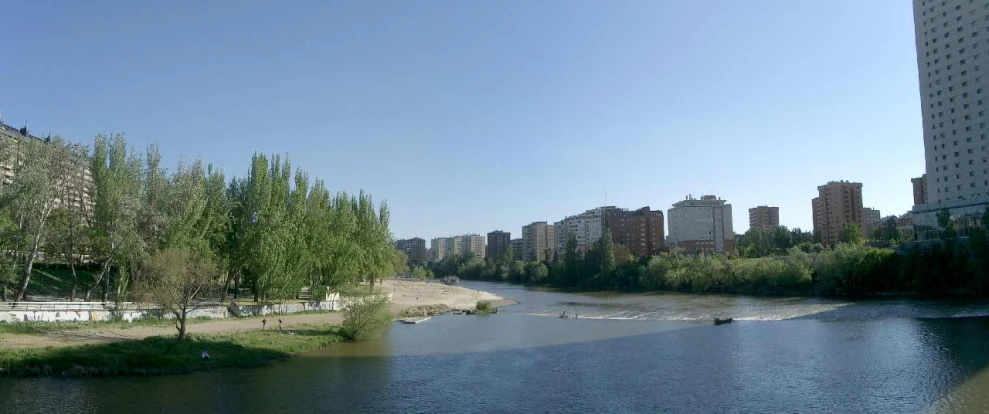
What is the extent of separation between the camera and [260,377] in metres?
32.7

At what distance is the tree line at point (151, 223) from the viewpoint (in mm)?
41062

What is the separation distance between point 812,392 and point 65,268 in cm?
6980

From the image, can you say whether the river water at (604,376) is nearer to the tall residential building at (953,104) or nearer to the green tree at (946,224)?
the green tree at (946,224)

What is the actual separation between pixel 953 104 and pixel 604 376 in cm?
10339

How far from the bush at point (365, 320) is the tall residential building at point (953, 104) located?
96.2 metres

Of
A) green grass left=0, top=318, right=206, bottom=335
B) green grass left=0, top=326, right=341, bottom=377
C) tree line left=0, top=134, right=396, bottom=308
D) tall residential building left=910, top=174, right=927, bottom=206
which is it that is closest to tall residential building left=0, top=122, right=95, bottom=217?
tree line left=0, top=134, right=396, bottom=308

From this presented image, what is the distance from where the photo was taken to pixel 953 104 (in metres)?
103

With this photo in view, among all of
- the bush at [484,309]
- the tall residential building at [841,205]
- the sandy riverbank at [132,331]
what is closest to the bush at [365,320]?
the sandy riverbank at [132,331]

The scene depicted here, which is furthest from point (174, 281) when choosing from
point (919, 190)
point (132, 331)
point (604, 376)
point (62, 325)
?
point (919, 190)

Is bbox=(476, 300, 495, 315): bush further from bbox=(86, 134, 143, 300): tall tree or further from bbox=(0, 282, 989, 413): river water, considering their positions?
bbox=(86, 134, 143, 300): tall tree

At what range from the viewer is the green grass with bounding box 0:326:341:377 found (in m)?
30.4

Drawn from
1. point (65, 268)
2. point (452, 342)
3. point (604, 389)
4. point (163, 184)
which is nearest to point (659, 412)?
point (604, 389)

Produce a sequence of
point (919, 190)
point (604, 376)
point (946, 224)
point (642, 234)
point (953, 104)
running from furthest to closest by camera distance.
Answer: point (642, 234) < point (919, 190) < point (953, 104) < point (946, 224) < point (604, 376)

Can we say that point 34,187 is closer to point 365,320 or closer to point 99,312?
point 99,312
